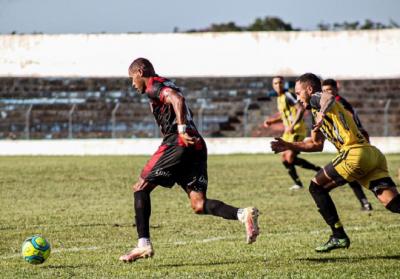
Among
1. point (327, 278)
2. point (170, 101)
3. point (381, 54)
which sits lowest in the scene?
point (327, 278)

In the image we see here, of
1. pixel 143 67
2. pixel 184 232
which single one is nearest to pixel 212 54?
pixel 184 232

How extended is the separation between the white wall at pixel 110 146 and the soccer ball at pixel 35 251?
26901mm

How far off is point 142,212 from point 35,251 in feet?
3.60

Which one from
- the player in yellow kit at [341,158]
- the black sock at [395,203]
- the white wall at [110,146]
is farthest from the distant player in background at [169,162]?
the white wall at [110,146]

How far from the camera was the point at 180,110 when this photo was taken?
31.0 feet

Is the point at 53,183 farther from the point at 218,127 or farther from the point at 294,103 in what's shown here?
the point at 218,127

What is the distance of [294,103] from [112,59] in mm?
23685

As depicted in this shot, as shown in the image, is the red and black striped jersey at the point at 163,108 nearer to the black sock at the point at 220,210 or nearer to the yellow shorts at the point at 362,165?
the black sock at the point at 220,210

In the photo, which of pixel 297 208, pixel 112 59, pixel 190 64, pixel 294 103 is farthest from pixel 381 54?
pixel 297 208

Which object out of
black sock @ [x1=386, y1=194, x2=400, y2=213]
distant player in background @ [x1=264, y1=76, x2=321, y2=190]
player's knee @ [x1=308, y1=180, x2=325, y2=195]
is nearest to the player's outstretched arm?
distant player in background @ [x1=264, y1=76, x2=321, y2=190]

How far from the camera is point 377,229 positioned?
13.1m

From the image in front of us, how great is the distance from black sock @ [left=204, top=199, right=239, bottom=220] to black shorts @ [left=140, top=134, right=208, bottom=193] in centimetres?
18

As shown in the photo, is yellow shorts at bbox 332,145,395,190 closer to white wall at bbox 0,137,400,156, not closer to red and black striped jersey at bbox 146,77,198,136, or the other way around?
red and black striped jersey at bbox 146,77,198,136

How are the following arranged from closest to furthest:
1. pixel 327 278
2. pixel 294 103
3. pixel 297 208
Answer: pixel 327 278
pixel 297 208
pixel 294 103
